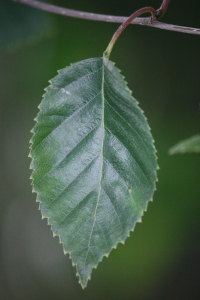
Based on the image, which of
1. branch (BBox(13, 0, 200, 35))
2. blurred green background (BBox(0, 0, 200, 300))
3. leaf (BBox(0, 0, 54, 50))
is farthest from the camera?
blurred green background (BBox(0, 0, 200, 300))

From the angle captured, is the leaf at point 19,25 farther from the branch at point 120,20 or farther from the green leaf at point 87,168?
the green leaf at point 87,168

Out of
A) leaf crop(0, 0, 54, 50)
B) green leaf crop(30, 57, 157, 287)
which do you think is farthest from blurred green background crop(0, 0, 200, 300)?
green leaf crop(30, 57, 157, 287)

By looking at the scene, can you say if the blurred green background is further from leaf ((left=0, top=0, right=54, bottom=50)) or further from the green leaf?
the green leaf

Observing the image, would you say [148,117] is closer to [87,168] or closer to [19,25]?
[19,25]

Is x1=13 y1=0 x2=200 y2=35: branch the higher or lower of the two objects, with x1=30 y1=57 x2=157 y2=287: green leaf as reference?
higher

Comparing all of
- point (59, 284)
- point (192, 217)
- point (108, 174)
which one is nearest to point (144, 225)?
point (192, 217)

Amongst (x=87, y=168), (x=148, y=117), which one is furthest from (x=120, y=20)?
(x=148, y=117)

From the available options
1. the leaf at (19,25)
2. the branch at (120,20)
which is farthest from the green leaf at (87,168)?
the leaf at (19,25)

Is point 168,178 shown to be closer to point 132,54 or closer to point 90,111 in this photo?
point 132,54
